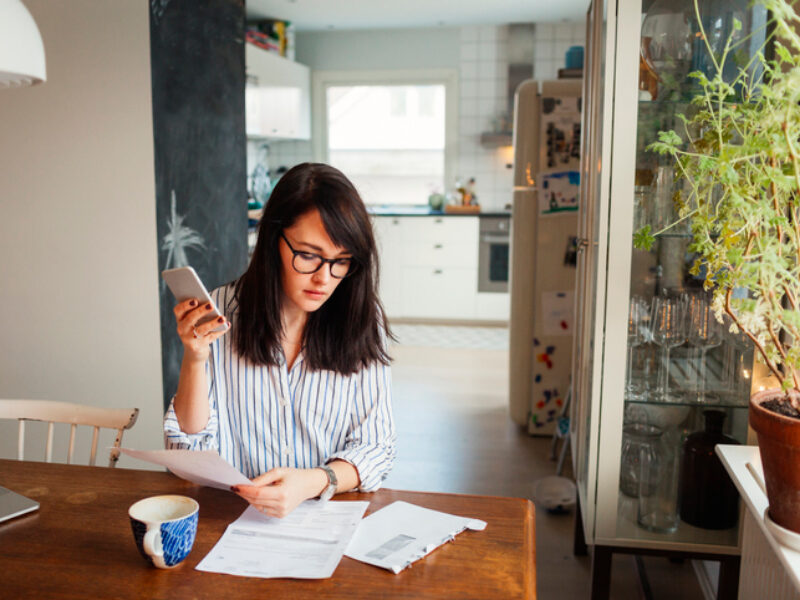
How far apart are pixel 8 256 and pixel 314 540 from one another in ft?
5.98

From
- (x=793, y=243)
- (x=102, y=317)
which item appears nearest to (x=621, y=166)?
(x=793, y=243)

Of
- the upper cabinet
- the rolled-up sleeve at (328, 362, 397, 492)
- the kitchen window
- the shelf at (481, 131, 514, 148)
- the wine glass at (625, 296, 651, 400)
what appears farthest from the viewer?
the kitchen window

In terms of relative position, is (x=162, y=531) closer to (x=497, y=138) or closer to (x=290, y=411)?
(x=290, y=411)

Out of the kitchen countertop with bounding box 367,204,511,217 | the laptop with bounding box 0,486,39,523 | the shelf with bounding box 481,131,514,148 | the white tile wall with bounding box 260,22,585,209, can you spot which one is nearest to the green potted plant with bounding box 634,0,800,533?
the laptop with bounding box 0,486,39,523

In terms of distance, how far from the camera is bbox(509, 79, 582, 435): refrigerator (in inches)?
137

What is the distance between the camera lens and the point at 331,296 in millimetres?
1461

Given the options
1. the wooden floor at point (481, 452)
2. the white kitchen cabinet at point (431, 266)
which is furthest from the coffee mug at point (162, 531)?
the white kitchen cabinet at point (431, 266)

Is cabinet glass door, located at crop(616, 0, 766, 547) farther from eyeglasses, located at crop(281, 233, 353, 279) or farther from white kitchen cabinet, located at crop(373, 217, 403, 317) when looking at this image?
white kitchen cabinet, located at crop(373, 217, 403, 317)

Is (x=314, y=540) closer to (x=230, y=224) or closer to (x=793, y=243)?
(x=793, y=243)

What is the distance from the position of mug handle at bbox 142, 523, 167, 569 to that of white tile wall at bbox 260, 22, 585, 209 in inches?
222

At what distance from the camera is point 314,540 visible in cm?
110

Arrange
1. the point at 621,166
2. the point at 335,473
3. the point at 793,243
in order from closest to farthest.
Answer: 1. the point at 793,243
2. the point at 335,473
3. the point at 621,166

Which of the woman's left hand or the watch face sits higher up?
the woman's left hand

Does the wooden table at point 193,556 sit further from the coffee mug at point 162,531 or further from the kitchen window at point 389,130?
the kitchen window at point 389,130
